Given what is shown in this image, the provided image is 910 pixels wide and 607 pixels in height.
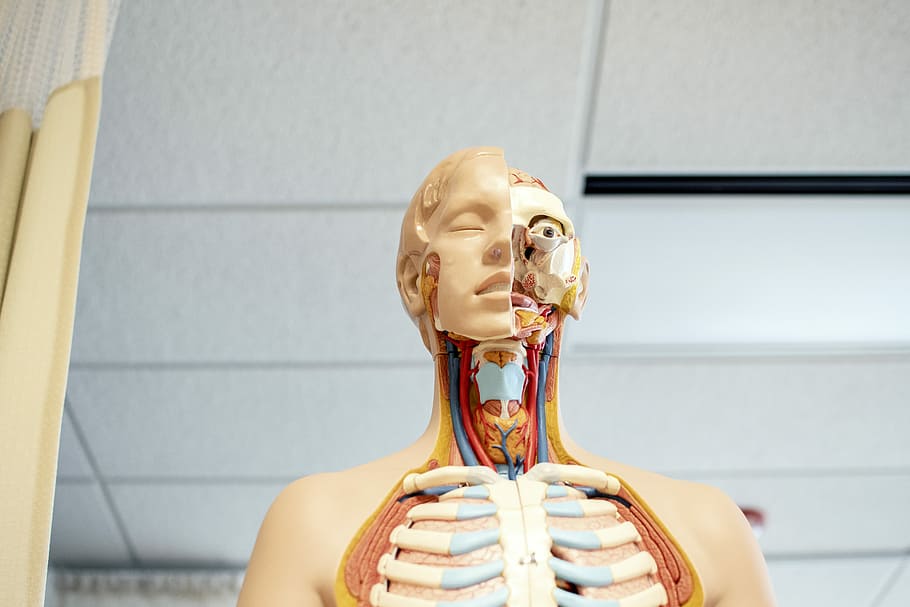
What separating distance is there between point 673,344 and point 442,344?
130cm

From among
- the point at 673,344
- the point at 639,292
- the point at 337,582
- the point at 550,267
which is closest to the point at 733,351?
the point at 673,344

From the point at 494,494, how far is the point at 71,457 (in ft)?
6.21

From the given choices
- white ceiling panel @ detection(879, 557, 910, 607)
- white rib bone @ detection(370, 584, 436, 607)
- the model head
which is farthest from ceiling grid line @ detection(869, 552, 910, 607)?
white rib bone @ detection(370, 584, 436, 607)

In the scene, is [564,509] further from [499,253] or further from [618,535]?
[499,253]

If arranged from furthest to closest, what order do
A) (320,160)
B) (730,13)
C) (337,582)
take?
1. (320,160)
2. (730,13)
3. (337,582)

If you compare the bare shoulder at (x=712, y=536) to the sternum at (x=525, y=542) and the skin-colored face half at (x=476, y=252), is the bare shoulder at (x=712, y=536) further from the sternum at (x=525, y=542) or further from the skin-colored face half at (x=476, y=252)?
the skin-colored face half at (x=476, y=252)

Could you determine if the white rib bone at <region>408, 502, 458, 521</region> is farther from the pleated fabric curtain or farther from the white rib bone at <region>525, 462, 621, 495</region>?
the pleated fabric curtain

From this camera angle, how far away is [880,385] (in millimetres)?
2432

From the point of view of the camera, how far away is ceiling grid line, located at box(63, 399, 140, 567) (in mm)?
2410

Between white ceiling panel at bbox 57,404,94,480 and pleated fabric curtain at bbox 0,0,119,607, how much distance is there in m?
1.30

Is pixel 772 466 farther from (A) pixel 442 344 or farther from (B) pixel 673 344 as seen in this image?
(A) pixel 442 344

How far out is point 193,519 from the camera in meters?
2.78

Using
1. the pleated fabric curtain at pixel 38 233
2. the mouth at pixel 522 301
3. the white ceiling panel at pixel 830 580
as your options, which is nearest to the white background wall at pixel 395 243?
the white ceiling panel at pixel 830 580

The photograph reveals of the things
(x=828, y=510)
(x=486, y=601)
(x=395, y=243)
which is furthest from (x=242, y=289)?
(x=828, y=510)
